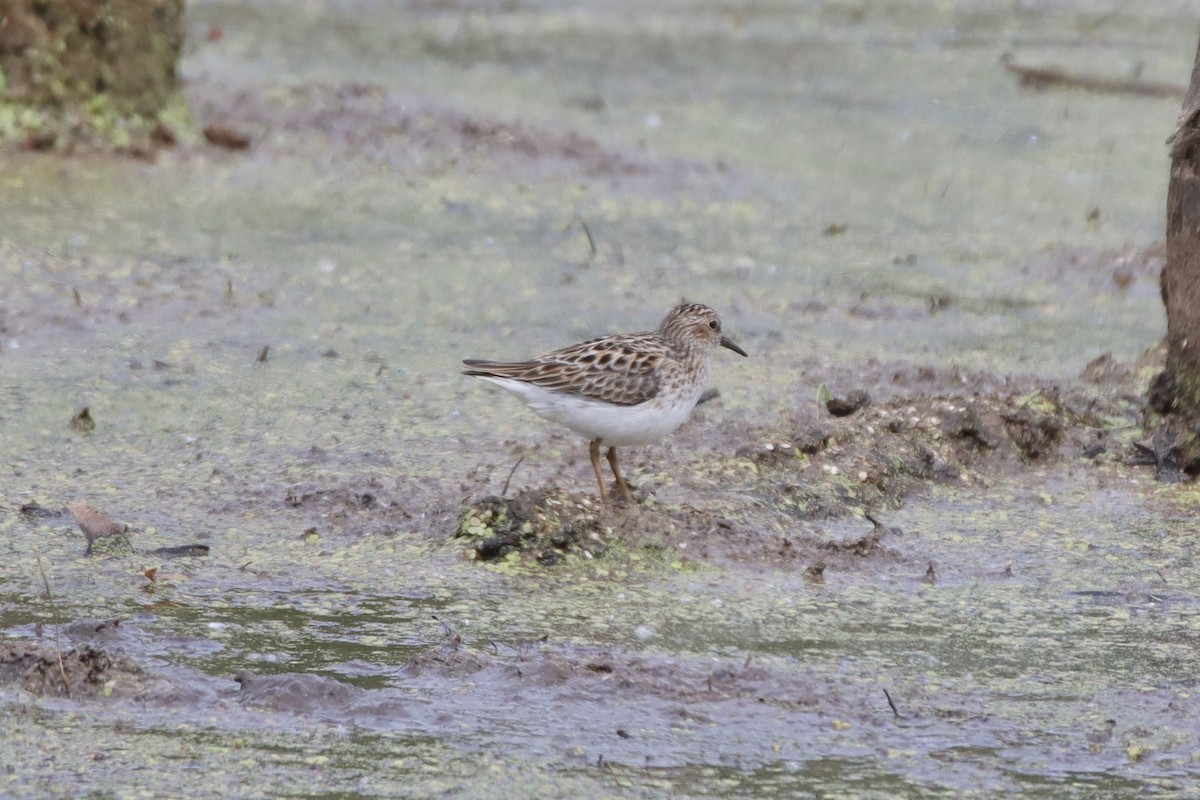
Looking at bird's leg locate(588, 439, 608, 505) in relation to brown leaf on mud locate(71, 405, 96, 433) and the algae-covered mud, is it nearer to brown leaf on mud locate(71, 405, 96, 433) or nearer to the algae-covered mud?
the algae-covered mud

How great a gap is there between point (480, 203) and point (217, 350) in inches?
115

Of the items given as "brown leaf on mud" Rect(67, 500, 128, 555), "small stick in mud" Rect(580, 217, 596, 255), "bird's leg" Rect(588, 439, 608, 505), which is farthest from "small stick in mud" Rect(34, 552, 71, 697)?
"small stick in mud" Rect(580, 217, 596, 255)

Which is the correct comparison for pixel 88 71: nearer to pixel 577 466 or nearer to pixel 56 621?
pixel 577 466

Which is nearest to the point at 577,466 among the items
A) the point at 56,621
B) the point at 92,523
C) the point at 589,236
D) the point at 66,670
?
the point at 92,523

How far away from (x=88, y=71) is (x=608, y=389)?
19.1ft

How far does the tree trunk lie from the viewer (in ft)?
33.8

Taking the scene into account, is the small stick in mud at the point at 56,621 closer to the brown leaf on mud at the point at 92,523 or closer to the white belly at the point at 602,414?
the brown leaf on mud at the point at 92,523

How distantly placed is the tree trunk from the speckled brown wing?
17.4 feet

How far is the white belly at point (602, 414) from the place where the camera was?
5.89 metres

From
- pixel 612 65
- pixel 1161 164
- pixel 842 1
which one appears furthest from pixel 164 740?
pixel 842 1

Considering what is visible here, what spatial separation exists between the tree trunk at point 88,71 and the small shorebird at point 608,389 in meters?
5.33

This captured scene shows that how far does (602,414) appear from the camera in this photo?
19.3 ft

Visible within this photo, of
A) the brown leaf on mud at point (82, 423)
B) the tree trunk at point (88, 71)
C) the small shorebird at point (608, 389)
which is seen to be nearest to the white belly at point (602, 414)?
the small shorebird at point (608, 389)

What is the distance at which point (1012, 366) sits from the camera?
807cm
